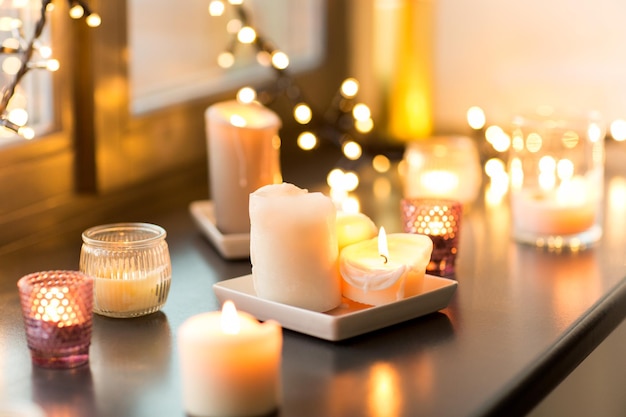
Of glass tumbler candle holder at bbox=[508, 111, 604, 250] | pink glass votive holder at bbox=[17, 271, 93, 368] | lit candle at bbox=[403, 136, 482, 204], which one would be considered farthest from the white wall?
pink glass votive holder at bbox=[17, 271, 93, 368]

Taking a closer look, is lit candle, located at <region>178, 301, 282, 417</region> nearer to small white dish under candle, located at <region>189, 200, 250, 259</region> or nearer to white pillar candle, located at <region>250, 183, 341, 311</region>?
white pillar candle, located at <region>250, 183, 341, 311</region>

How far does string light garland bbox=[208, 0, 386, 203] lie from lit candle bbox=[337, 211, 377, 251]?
22.7 inches

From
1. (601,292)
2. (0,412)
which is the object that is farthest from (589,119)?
(0,412)

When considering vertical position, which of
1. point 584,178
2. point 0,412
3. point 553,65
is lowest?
point 0,412

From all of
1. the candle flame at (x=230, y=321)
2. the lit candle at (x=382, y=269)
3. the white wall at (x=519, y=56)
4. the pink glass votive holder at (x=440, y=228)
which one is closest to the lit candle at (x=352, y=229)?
the lit candle at (x=382, y=269)

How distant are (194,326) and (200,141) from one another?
0.96 metres

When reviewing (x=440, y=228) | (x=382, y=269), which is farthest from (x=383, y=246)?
(x=440, y=228)

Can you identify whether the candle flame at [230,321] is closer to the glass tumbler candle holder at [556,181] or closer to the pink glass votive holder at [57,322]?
the pink glass votive holder at [57,322]

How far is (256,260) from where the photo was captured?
1.02 meters

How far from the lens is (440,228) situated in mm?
1248

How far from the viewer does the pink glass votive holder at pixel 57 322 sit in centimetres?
91

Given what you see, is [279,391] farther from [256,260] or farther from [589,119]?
[589,119]

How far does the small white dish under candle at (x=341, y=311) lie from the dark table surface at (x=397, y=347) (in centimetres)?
1

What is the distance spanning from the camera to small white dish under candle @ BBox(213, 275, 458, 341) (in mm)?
979
